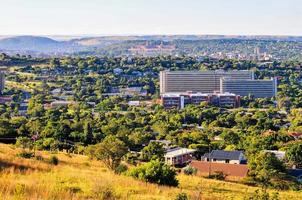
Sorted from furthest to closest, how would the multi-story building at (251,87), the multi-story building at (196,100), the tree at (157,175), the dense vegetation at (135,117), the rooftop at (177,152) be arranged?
the multi-story building at (251,87) < the multi-story building at (196,100) < the rooftop at (177,152) < the dense vegetation at (135,117) < the tree at (157,175)

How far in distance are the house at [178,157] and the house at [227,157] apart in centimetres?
87

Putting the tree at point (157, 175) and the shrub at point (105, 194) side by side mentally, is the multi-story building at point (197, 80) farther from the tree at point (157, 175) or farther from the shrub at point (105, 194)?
the shrub at point (105, 194)

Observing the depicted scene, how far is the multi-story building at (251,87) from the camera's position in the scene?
56.8m

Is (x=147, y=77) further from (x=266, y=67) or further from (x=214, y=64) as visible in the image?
(x=266, y=67)

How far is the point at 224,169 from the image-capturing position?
719 inches

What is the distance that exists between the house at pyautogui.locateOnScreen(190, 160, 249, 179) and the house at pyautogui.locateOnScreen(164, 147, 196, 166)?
7.16 ft

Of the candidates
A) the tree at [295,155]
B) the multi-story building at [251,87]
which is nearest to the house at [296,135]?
the tree at [295,155]

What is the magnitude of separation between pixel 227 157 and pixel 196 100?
30.7 m

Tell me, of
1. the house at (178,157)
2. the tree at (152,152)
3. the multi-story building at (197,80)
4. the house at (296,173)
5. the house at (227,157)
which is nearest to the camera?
the house at (296,173)

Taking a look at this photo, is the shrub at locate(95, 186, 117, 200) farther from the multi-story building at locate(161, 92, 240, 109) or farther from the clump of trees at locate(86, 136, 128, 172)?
the multi-story building at locate(161, 92, 240, 109)

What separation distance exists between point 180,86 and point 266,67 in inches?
689

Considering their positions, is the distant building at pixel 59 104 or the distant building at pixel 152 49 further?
the distant building at pixel 152 49

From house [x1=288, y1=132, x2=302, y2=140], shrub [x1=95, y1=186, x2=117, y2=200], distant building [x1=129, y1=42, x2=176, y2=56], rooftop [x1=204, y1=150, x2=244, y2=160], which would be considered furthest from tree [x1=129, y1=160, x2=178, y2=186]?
distant building [x1=129, y1=42, x2=176, y2=56]

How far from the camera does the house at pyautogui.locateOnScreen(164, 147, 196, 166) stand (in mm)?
21219
